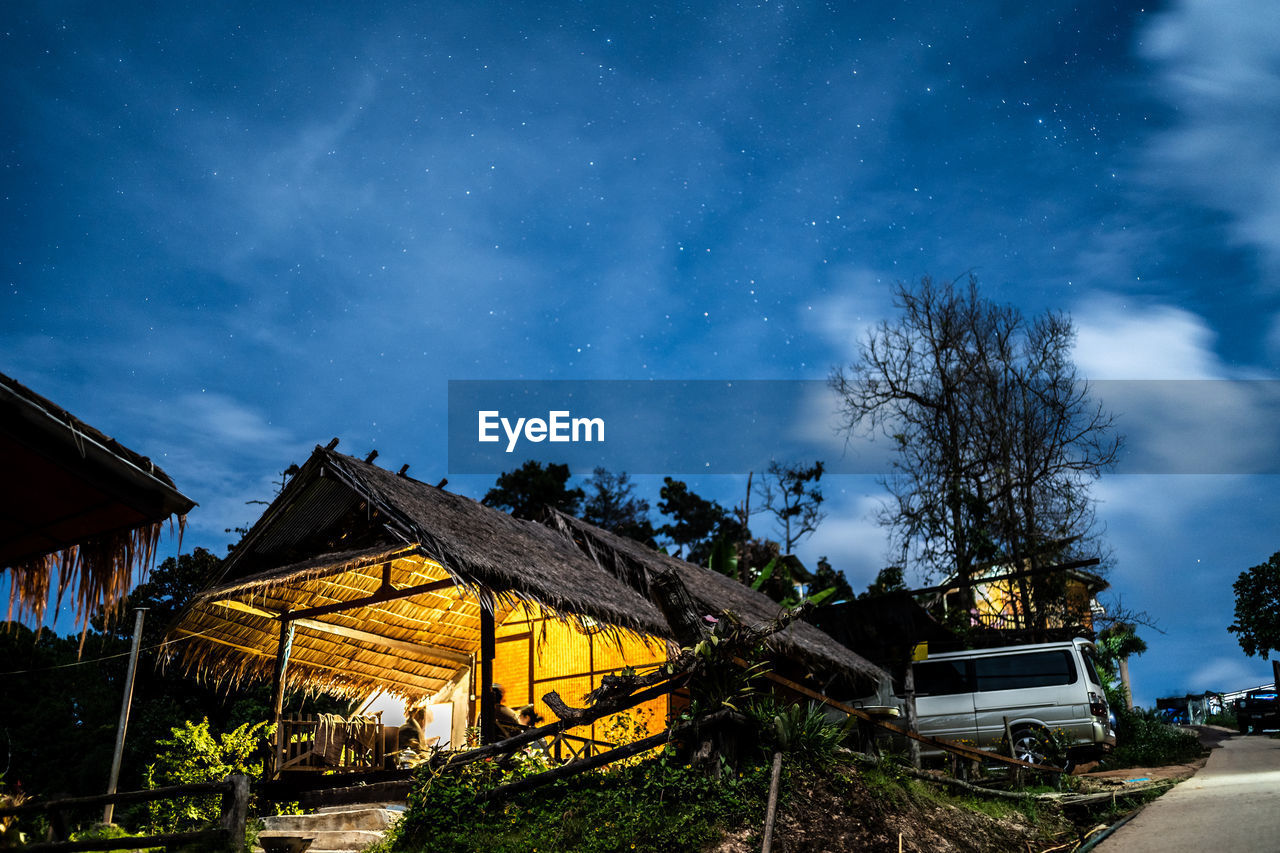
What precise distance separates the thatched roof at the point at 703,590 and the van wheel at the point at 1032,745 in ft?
8.76

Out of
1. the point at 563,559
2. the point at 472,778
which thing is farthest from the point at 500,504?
the point at 472,778

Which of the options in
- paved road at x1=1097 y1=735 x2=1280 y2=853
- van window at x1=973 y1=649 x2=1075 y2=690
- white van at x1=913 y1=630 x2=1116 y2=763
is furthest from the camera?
van window at x1=973 y1=649 x2=1075 y2=690

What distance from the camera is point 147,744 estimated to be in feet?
72.0

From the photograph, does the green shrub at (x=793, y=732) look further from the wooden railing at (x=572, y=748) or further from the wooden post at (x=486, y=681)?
the wooden post at (x=486, y=681)

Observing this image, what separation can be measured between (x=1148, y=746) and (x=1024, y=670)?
4141mm

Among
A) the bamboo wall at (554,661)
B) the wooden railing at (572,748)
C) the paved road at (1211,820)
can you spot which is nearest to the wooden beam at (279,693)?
the bamboo wall at (554,661)

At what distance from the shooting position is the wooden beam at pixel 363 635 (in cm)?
1259

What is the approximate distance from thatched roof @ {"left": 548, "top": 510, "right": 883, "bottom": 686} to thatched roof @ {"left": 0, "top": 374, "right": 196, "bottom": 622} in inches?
368

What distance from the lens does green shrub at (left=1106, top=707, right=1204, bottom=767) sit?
1655cm

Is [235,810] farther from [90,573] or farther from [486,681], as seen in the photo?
[486,681]

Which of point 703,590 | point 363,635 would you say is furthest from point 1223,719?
point 363,635

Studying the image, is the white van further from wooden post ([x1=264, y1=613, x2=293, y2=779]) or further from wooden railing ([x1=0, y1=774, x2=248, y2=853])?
wooden railing ([x1=0, y1=774, x2=248, y2=853])

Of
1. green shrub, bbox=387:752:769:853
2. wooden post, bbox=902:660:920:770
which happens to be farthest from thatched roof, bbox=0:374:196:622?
wooden post, bbox=902:660:920:770

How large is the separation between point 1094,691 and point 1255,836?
8.32 meters
